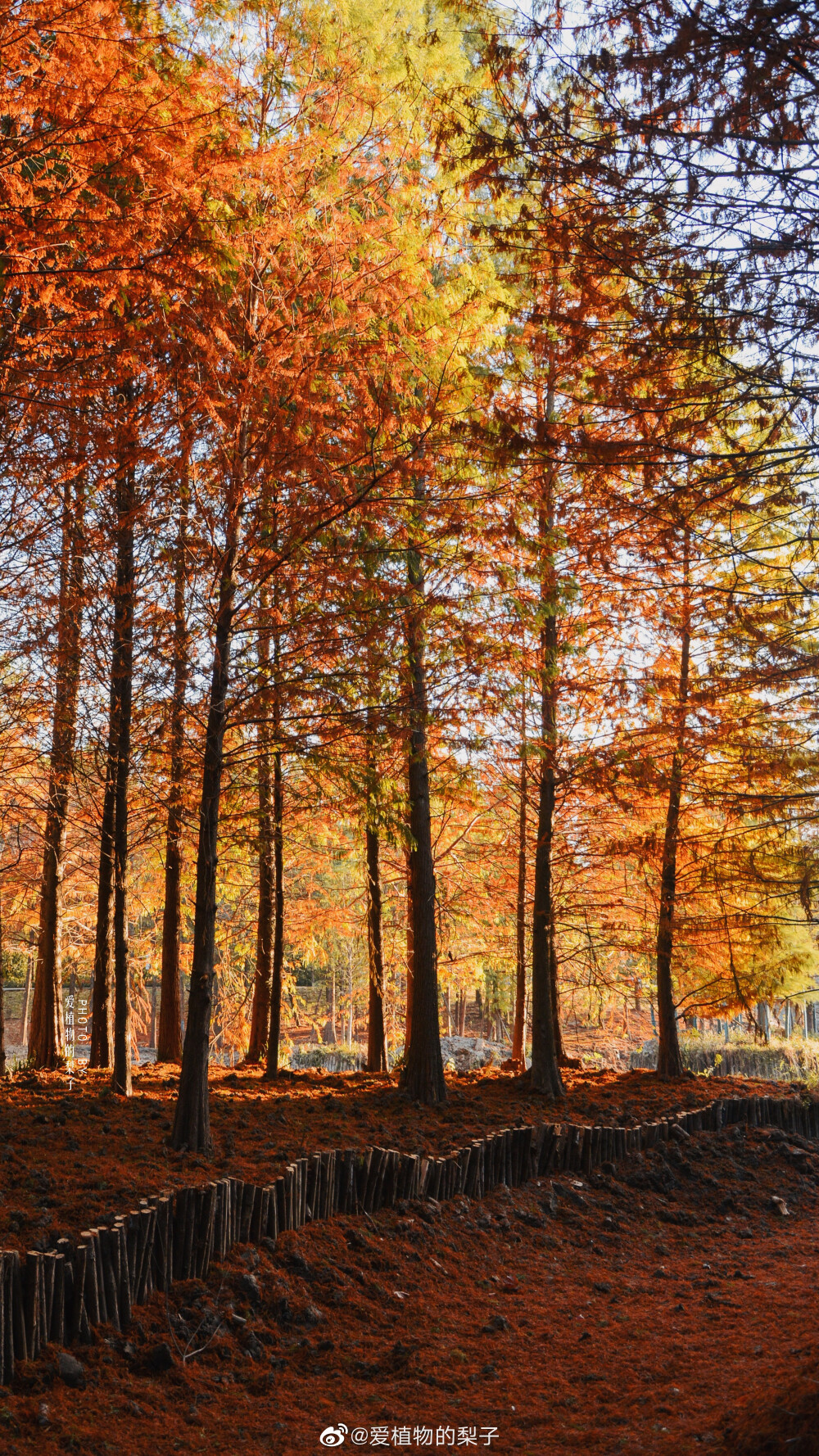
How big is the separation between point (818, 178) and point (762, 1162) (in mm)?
10204

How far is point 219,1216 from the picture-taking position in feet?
18.6

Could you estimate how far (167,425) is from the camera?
7285 millimetres

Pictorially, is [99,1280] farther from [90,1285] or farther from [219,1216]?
[219,1216]

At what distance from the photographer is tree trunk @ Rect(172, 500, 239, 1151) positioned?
7.21 m

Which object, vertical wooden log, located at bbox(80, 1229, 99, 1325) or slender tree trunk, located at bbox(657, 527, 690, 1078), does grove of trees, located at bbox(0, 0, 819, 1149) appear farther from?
vertical wooden log, located at bbox(80, 1229, 99, 1325)

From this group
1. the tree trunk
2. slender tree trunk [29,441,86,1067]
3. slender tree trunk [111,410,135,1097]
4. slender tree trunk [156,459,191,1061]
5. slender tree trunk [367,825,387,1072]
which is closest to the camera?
the tree trunk

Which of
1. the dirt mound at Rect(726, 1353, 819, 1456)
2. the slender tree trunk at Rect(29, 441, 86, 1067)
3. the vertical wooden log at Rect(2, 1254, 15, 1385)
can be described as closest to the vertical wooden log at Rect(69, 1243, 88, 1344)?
the vertical wooden log at Rect(2, 1254, 15, 1385)

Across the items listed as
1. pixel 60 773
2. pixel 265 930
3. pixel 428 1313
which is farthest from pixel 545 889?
pixel 428 1313

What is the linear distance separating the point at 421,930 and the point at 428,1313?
5.44 meters

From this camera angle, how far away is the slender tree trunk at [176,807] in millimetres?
7633

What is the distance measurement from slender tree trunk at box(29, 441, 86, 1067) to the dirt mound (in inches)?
235

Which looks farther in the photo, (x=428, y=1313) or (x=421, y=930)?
(x=421, y=930)

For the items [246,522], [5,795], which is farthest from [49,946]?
[246,522]

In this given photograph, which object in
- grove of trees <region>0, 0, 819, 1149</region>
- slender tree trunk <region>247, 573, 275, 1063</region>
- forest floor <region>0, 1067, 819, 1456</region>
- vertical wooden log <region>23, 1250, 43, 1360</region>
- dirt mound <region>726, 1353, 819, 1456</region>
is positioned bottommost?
forest floor <region>0, 1067, 819, 1456</region>
